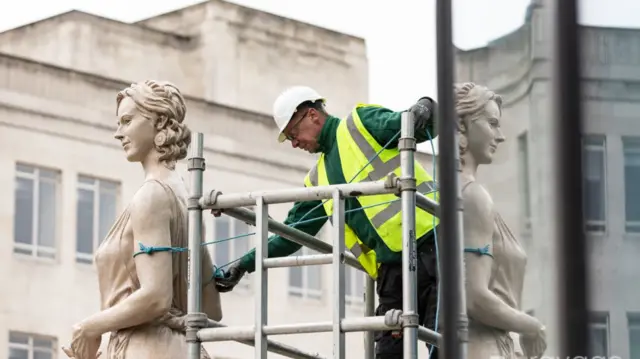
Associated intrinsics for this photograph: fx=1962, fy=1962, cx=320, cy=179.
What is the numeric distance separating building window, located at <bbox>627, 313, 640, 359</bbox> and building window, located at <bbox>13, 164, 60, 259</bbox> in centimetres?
3498

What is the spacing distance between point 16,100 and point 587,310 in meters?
34.7

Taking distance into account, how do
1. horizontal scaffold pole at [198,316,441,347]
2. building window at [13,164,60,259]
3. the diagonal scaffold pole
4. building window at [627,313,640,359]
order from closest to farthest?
building window at [627,313,640,359] → horizontal scaffold pole at [198,316,441,347] → the diagonal scaffold pole → building window at [13,164,60,259]

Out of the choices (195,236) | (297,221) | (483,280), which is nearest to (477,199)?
(483,280)

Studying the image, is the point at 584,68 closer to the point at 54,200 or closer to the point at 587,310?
the point at 587,310

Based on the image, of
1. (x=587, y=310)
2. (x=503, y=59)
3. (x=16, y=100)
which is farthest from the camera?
(x=16, y=100)

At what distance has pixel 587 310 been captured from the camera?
3789 mm

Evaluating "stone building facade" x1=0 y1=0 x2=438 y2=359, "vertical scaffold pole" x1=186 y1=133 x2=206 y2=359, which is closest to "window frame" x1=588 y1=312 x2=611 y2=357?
"vertical scaffold pole" x1=186 y1=133 x2=206 y2=359

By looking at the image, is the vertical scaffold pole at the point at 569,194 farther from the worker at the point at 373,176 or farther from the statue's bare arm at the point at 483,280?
the worker at the point at 373,176

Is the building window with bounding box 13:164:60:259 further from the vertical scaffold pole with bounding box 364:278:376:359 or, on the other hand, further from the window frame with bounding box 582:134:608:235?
the window frame with bounding box 582:134:608:235

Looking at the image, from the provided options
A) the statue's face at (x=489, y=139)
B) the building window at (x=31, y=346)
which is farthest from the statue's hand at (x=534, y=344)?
the building window at (x=31, y=346)

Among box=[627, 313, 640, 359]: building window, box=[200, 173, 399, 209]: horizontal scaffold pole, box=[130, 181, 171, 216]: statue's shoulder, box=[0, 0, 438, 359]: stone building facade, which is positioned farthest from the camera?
box=[0, 0, 438, 359]: stone building facade

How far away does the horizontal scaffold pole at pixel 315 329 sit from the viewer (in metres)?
8.10

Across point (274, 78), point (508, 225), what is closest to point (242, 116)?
point (274, 78)

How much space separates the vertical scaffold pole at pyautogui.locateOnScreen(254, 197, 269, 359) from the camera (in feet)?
27.8
